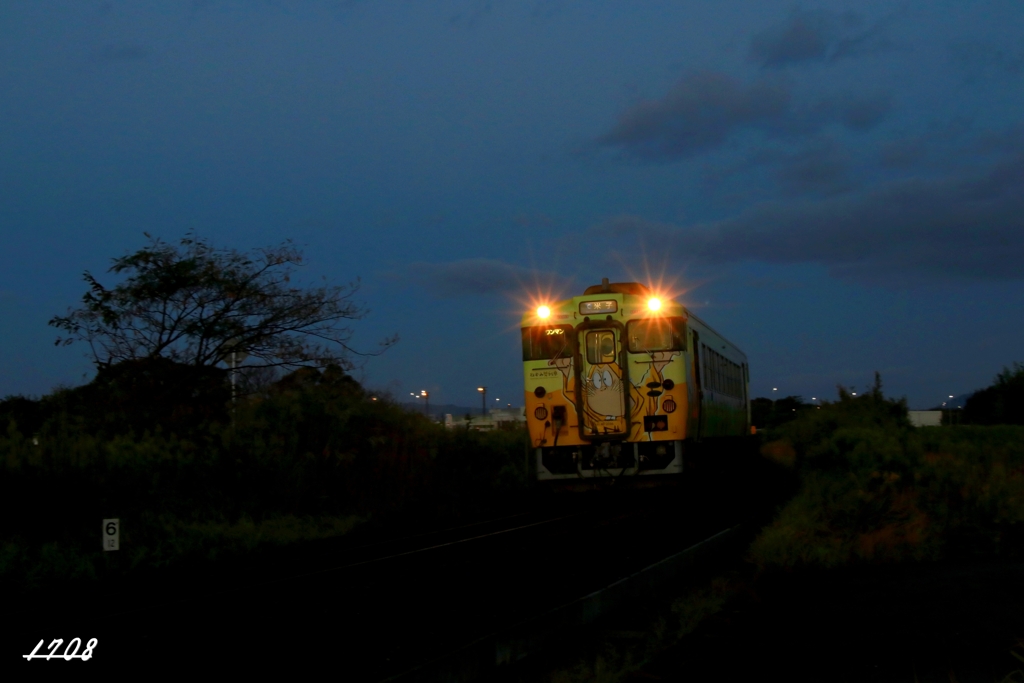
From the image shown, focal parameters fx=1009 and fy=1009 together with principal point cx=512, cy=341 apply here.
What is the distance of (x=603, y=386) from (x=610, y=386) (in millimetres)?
118

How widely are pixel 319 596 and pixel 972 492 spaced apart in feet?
26.5

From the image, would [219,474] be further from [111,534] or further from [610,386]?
[610,386]

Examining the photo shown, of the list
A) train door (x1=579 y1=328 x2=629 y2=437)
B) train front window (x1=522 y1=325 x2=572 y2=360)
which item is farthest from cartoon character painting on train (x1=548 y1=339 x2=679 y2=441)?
train front window (x1=522 y1=325 x2=572 y2=360)

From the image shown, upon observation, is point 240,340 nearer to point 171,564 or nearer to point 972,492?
point 171,564

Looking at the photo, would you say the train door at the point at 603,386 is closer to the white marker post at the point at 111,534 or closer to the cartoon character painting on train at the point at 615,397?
the cartoon character painting on train at the point at 615,397

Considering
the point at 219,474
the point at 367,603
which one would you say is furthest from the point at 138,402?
the point at 367,603

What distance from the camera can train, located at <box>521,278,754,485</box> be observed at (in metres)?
16.8

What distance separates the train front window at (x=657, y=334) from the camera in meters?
16.8

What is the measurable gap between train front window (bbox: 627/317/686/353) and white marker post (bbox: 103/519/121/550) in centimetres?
861

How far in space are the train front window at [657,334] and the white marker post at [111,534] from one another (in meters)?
8.61

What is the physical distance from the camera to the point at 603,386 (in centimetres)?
1700

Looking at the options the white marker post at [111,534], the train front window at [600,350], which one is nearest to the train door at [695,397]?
the train front window at [600,350]

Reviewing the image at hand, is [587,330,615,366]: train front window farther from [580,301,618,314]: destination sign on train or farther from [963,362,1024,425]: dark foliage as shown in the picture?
[963,362,1024,425]: dark foliage

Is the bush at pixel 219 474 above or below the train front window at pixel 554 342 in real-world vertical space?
below
